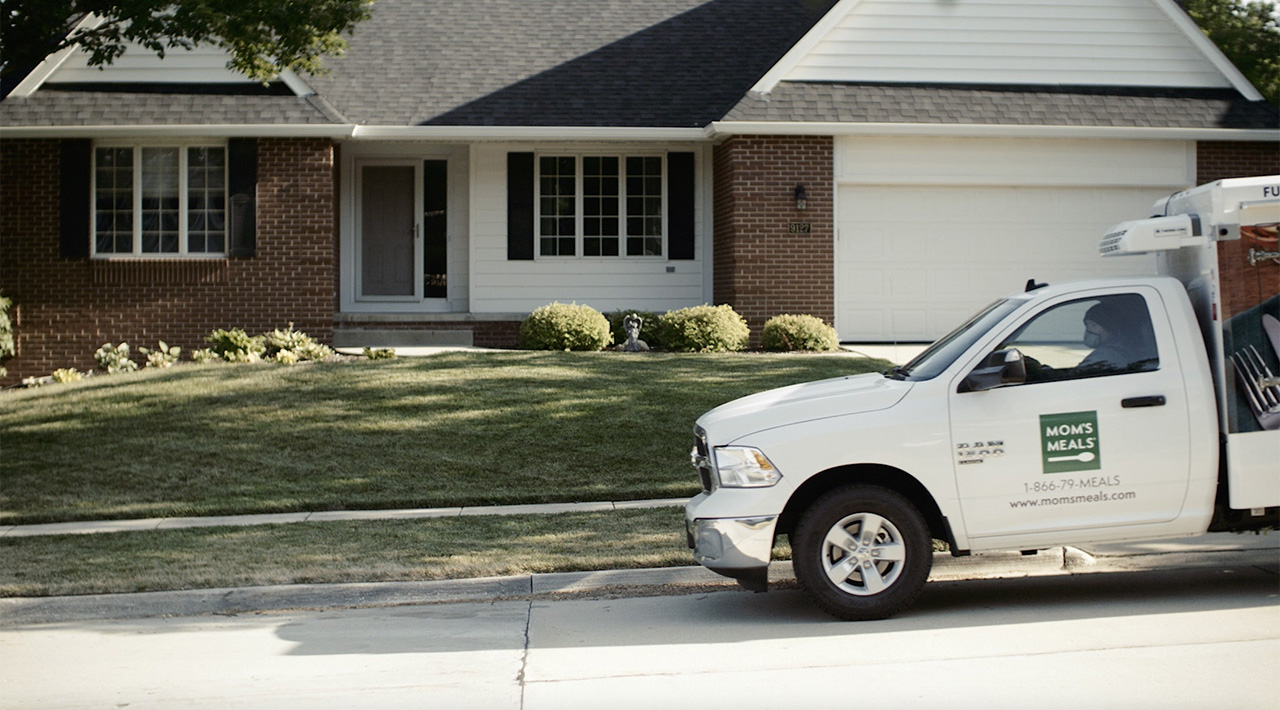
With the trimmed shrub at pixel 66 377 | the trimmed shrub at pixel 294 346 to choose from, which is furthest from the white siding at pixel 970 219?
the trimmed shrub at pixel 66 377

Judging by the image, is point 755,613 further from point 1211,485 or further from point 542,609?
point 1211,485

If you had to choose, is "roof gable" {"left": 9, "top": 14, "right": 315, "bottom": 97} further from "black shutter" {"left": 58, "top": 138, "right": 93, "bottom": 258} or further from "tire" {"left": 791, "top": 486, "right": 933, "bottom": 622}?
"tire" {"left": 791, "top": 486, "right": 933, "bottom": 622}

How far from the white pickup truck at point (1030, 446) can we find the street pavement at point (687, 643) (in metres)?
0.46

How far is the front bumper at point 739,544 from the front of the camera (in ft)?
21.5

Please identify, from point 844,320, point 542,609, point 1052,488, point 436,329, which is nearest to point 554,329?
point 436,329

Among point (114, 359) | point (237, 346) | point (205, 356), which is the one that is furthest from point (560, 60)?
point (114, 359)

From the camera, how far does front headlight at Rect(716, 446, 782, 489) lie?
6555mm

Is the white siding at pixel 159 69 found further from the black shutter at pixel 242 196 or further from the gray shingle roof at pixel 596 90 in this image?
the black shutter at pixel 242 196

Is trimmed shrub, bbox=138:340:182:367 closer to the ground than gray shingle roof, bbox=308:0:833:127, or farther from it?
closer to the ground

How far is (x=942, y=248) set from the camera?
55.5 feet

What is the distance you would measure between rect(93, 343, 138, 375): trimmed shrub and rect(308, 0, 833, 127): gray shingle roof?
176 inches

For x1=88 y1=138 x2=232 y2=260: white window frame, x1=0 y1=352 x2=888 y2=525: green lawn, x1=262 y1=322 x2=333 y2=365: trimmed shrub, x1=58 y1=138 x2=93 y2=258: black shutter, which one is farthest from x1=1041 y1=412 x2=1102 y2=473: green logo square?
x1=58 y1=138 x2=93 y2=258: black shutter

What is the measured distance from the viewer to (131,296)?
651 inches

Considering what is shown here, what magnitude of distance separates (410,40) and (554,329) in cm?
633
